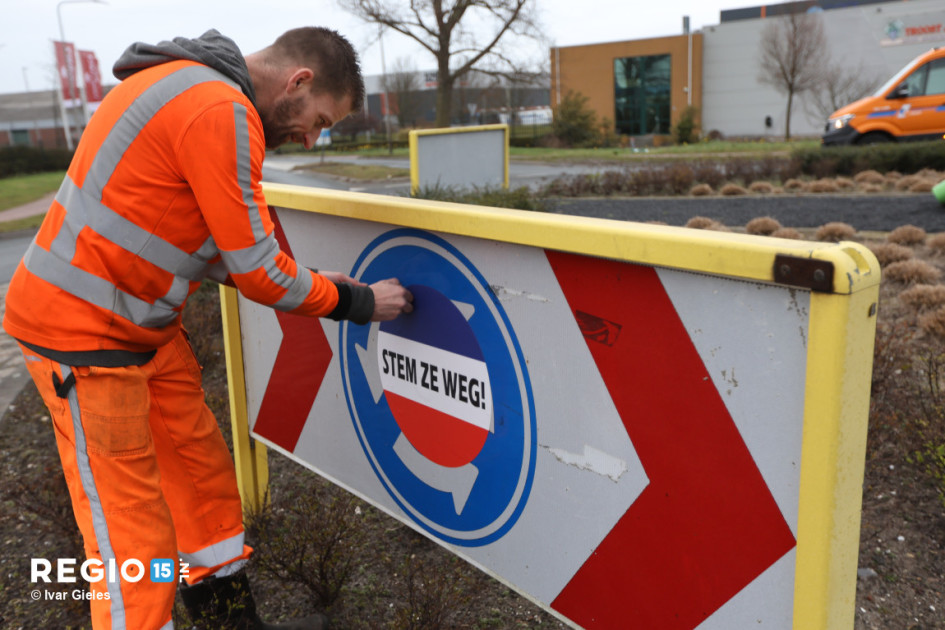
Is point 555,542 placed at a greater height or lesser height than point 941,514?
greater

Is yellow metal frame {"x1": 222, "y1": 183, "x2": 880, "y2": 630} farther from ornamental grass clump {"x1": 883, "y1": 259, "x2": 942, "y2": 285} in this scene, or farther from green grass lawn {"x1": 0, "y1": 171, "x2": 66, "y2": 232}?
green grass lawn {"x1": 0, "y1": 171, "x2": 66, "y2": 232}

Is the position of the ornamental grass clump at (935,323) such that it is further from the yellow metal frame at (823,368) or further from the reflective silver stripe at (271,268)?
the reflective silver stripe at (271,268)

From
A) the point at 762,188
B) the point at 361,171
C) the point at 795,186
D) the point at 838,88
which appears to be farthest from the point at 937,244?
the point at 838,88

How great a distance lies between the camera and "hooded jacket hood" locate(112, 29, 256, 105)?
1944mm

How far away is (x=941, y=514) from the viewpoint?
9.70ft

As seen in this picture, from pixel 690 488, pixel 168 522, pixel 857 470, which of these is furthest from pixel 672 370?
pixel 168 522

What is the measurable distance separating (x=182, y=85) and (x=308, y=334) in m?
1.04

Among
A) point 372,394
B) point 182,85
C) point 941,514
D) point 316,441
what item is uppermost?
point 182,85

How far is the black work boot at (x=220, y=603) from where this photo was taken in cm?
251

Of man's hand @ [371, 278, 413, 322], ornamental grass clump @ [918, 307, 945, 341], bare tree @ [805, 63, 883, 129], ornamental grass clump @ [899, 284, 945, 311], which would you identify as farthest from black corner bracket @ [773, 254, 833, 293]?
bare tree @ [805, 63, 883, 129]

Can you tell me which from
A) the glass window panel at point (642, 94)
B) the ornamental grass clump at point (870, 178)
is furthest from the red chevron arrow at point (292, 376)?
the glass window panel at point (642, 94)

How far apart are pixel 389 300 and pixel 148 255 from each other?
62 cm

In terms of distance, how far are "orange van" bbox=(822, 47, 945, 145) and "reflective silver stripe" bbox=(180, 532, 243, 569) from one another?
18.2 meters

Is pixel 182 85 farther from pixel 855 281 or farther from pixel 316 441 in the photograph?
pixel 855 281
